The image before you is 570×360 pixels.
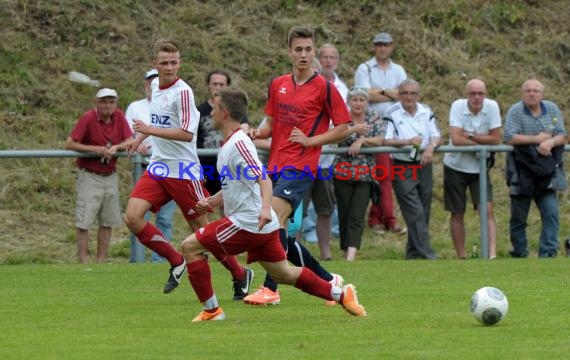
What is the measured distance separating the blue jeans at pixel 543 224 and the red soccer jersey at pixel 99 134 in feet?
16.2

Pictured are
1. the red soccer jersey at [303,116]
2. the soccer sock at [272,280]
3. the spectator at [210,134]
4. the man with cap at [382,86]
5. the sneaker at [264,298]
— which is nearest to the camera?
the soccer sock at [272,280]

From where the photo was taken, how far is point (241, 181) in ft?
32.3

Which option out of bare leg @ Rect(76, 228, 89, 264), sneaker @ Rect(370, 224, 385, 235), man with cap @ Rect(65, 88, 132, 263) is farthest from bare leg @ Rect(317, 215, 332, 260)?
bare leg @ Rect(76, 228, 89, 264)

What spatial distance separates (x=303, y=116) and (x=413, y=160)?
4.99 m

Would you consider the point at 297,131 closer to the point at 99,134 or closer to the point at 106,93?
A: the point at 106,93

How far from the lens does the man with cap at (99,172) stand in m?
15.7

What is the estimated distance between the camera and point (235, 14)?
71.8 ft

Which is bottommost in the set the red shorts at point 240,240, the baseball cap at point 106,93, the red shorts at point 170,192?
the red shorts at point 170,192

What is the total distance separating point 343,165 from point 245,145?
6.36m

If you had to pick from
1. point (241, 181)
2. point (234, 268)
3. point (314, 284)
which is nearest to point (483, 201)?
point (234, 268)

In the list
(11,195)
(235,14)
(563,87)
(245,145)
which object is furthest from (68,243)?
(563,87)

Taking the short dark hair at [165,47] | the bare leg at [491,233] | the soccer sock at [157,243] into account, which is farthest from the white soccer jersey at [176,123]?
the bare leg at [491,233]

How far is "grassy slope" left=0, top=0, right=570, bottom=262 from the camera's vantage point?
63.2 ft

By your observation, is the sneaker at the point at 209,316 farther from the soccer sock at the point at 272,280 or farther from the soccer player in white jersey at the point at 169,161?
the soccer player in white jersey at the point at 169,161
